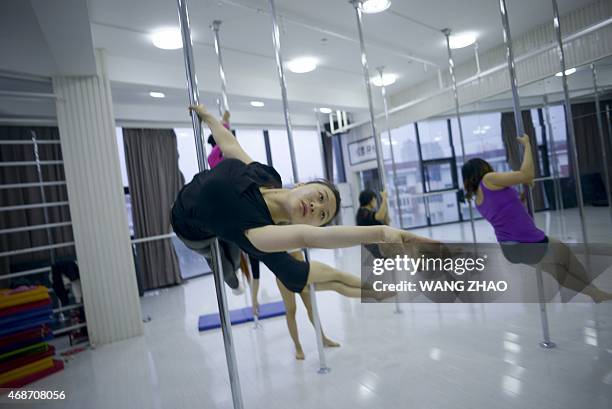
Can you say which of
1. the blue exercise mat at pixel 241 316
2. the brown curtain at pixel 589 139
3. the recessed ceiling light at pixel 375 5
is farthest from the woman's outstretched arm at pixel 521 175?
the brown curtain at pixel 589 139

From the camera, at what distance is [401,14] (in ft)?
15.1

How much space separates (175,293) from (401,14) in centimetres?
568

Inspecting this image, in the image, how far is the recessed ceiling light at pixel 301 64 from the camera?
5684 millimetres

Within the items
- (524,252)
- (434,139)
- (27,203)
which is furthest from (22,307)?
(434,139)

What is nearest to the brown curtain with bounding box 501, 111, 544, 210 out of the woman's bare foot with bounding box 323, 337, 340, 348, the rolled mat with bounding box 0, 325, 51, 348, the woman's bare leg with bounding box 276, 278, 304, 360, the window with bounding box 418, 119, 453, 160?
the window with bounding box 418, 119, 453, 160

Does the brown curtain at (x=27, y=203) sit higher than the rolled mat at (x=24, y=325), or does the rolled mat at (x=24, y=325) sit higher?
the brown curtain at (x=27, y=203)

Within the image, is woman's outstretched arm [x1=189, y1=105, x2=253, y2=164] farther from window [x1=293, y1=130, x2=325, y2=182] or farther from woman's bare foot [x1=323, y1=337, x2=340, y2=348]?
window [x1=293, y1=130, x2=325, y2=182]

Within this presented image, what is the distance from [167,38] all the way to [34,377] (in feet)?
12.6

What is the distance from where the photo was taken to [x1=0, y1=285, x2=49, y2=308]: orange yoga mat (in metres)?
3.13

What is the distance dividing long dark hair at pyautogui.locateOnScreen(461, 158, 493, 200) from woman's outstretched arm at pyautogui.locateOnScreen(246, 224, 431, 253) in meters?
1.66

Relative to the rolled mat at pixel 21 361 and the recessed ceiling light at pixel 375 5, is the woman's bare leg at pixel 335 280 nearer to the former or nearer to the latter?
the recessed ceiling light at pixel 375 5

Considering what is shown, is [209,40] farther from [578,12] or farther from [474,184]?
[578,12]

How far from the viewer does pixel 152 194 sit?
685cm

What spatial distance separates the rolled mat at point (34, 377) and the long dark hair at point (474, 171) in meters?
4.04
